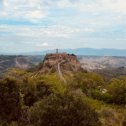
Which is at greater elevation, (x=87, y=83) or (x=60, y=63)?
(x=60, y=63)

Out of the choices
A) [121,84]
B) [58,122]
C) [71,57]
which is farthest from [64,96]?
[71,57]

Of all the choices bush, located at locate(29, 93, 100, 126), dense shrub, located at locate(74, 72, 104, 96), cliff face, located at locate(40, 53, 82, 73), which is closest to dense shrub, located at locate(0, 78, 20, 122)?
bush, located at locate(29, 93, 100, 126)

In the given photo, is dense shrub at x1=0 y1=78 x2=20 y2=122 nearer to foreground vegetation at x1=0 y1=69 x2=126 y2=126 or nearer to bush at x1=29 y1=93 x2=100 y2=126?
foreground vegetation at x1=0 y1=69 x2=126 y2=126

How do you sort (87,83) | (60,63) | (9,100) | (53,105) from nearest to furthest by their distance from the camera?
(53,105) → (9,100) → (87,83) → (60,63)

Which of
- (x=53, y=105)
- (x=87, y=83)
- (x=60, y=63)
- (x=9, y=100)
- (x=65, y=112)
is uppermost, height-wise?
(x=53, y=105)

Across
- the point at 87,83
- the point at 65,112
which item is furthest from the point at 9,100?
the point at 87,83

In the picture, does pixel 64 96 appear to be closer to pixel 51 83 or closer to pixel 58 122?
pixel 58 122

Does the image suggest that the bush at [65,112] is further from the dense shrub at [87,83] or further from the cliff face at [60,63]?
the cliff face at [60,63]

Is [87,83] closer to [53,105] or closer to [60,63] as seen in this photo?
[60,63]
